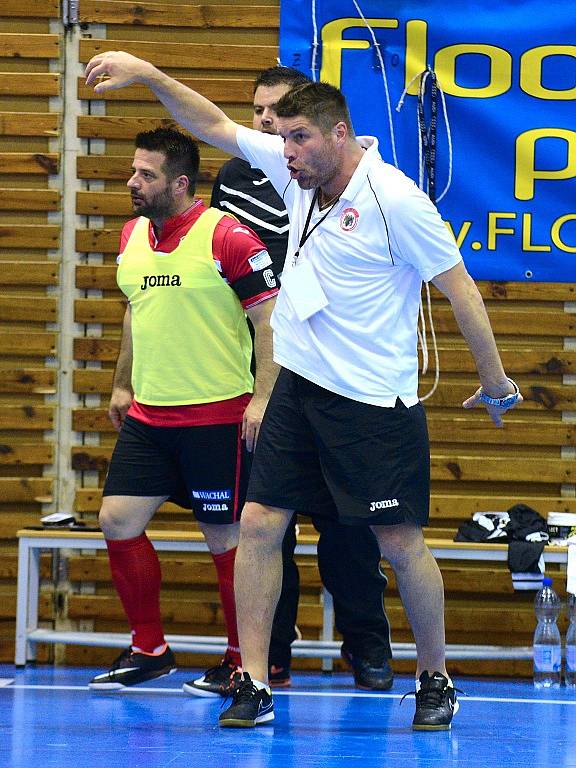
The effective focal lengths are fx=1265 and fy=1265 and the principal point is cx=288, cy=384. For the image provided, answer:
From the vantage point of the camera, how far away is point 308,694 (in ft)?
17.2

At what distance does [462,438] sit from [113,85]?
295cm

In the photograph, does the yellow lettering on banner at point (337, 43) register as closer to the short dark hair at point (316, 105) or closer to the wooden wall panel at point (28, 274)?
the wooden wall panel at point (28, 274)

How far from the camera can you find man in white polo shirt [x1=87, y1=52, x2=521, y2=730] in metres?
4.03

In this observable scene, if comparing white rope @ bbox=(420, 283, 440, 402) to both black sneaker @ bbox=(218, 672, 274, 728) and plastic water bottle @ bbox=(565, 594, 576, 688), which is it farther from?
black sneaker @ bbox=(218, 672, 274, 728)

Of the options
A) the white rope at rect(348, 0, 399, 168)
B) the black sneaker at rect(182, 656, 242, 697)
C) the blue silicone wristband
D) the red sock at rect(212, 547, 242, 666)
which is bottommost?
the black sneaker at rect(182, 656, 242, 697)

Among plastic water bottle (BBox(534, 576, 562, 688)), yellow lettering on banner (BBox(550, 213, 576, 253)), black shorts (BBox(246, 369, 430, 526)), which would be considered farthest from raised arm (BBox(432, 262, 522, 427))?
yellow lettering on banner (BBox(550, 213, 576, 253))

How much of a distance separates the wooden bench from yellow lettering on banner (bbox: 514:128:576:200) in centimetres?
180

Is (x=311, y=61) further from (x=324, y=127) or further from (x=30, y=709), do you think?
(x=30, y=709)

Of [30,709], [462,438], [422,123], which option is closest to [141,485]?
[30,709]

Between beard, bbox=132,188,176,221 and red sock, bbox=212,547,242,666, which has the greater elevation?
beard, bbox=132,188,176,221

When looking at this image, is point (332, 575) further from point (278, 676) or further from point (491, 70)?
point (491, 70)

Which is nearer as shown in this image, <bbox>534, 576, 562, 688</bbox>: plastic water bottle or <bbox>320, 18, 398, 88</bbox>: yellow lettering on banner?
<bbox>534, 576, 562, 688</bbox>: plastic water bottle

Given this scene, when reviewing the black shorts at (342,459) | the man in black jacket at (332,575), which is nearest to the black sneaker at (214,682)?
the man in black jacket at (332,575)

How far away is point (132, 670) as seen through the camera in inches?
196
